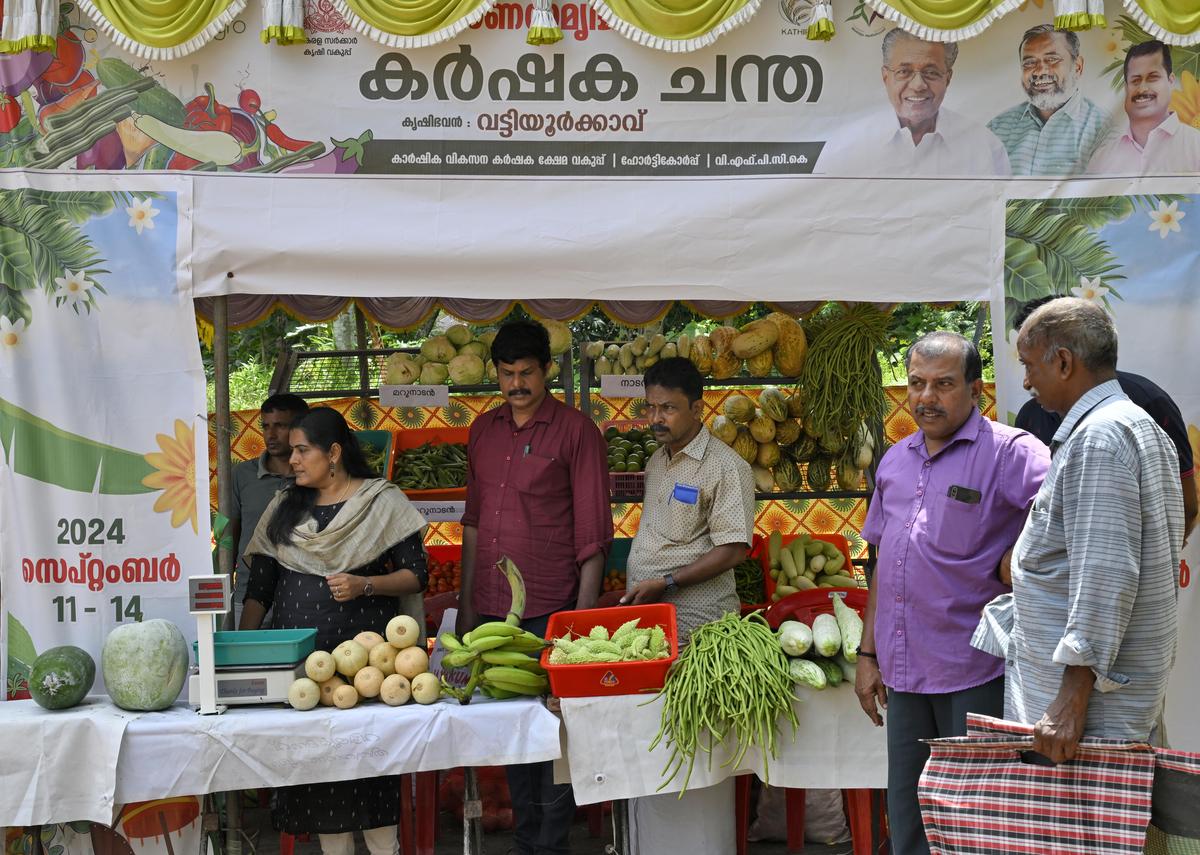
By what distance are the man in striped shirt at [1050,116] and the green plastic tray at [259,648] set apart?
2.86 m

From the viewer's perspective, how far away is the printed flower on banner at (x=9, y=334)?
391 centimetres

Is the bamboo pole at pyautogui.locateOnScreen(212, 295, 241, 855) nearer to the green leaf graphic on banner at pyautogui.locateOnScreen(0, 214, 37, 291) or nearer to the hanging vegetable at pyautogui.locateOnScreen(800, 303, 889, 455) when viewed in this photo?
the green leaf graphic on banner at pyautogui.locateOnScreen(0, 214, 37, 291)

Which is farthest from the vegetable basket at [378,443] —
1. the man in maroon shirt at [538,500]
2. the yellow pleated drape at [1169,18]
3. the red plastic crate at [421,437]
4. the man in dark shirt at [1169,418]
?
the yellow pleated drape at [1169,18]

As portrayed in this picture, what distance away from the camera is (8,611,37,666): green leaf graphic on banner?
12.8ft

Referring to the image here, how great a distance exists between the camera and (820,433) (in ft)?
18.1

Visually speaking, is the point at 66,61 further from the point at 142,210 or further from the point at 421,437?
the point at 421,437

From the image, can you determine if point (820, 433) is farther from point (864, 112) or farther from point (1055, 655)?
point (1055, 655)

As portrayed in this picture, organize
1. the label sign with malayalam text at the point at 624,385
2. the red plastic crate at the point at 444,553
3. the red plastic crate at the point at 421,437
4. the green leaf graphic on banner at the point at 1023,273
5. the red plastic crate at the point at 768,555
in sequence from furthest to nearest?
the red plastic crate at the point at 421,437
the red plastic crate at the point at 444,553
the label sign with malayalam text at the point at 624,385
the red plastic crate at the point at 768,555
the green leaf graphic on banner at the point at 1023,273

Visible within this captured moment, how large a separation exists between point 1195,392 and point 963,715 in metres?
1.66

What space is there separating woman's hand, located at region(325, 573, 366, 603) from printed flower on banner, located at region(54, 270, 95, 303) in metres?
1.23

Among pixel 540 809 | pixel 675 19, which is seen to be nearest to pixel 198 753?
pixel 540 809

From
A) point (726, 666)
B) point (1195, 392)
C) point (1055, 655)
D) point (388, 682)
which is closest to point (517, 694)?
point (388, 682)

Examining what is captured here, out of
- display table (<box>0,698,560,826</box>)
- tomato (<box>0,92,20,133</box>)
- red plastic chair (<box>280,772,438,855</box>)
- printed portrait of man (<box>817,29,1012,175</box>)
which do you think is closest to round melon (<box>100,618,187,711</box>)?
display table (<box>0,698,560,826</box>)

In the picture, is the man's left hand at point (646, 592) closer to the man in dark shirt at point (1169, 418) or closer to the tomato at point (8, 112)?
the man in dark shirt at point (1169, 418)
